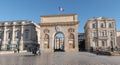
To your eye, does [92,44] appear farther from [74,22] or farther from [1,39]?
[1,39]

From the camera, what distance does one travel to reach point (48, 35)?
50.2 metres

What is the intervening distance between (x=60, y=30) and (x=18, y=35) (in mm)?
15522

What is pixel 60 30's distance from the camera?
162ft

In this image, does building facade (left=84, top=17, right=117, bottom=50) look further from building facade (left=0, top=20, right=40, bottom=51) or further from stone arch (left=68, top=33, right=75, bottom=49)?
building facade (left=0, top=20, right=40, bottom=51)

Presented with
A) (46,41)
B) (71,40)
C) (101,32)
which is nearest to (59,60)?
(71,40)

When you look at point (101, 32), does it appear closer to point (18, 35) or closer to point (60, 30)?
point (60, 30)

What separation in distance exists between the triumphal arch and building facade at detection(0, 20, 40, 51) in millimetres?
5069

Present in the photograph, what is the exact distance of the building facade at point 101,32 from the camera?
55.2 metres

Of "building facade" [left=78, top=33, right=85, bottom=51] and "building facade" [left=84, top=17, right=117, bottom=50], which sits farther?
"building facade" [left=78, top=33, right=85, bottom=51]

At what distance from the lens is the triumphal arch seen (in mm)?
48375

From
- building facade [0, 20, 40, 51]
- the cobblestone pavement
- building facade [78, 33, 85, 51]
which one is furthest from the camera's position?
building facade [78, 33, 85, 51]

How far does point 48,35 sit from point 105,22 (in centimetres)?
2211

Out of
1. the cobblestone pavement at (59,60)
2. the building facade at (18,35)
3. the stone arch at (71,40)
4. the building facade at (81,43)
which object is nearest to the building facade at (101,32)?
the stone arch at (71,40)

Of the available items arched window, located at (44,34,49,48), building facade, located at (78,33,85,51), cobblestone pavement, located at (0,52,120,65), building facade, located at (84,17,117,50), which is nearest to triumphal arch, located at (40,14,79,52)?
arched window, located at (44,34,49,48)
